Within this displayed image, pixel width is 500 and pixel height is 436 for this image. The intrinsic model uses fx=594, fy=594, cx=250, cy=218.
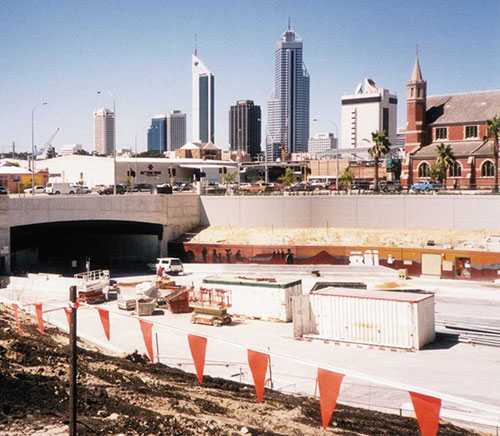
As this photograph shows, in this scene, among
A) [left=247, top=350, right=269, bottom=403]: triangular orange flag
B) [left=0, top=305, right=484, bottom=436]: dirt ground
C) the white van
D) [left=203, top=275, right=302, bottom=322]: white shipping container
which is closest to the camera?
[left=0, top=305, right=484, bottom=436]: dirt ground

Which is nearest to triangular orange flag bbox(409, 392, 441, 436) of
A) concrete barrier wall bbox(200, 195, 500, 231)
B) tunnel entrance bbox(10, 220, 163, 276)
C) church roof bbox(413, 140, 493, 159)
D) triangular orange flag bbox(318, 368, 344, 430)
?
triangular orange flag bbox(318, 368, 344, 430)

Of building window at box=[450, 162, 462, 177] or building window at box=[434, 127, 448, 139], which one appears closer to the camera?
building window at box=[450, 162, 462, 177]

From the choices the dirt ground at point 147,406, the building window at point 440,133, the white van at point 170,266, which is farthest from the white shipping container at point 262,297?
the building window at point 440,133

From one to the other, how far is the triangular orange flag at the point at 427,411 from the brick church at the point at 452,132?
65954mm

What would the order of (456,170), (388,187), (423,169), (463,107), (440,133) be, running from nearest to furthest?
1. (456,170)
2. (423,169)
3. (463,107)
4. (440,133)
5. (388,187)

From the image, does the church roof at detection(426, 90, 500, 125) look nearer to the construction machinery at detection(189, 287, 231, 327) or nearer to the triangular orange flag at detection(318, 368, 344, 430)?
the construction machinery at detection(189, 287, 231, 327)

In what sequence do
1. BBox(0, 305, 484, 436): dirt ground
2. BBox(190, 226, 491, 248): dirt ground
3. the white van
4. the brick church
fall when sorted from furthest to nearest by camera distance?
the brick church, BBox(190, 226, 491, 248): dirt ground, the white van, BBox(0, 305, 484, 436): dirt ground

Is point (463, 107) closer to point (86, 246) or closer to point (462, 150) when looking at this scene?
point (462, 150)

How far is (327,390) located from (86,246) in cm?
5676

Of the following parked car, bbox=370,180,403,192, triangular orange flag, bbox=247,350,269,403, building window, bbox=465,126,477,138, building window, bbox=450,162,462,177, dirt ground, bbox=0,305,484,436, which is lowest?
dirt ground, bbox=0,305,484,436

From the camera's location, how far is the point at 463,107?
84.5 metres

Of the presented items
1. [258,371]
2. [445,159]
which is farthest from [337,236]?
[258,371]

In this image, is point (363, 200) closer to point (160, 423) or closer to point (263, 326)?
point (263, 326)

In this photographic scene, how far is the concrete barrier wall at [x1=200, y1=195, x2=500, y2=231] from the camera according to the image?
56.5 metres
